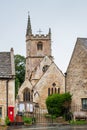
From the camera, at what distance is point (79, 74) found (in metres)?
67.3

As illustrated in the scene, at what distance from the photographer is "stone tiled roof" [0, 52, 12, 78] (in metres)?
51.6

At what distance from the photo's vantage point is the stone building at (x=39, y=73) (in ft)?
323

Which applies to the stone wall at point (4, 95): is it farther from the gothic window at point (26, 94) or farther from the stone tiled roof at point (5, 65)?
the gothic window at point (26, 94)

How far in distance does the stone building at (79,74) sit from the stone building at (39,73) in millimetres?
11701

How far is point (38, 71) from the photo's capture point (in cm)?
12012

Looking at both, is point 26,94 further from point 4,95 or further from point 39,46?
point 4,95

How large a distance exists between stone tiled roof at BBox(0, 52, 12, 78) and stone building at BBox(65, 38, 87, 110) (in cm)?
1251

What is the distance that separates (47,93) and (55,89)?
1.78 meters

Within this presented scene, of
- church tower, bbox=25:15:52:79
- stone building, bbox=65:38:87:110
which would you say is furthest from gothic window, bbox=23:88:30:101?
stone building, bbox=65:38:87:110

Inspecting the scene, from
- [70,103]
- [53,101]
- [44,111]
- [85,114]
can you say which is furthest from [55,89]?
[85,114]

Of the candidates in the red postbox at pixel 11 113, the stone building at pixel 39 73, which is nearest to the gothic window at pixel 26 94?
the stone building at pixel 39 73

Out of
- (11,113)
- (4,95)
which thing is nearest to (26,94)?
(11,113)

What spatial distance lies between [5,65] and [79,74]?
51.1 ft

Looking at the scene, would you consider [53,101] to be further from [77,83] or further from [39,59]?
[39,59]
